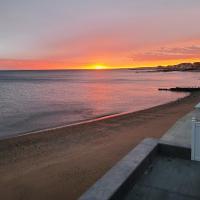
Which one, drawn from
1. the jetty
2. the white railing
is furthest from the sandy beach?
the white railing

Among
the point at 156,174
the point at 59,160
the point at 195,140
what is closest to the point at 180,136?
the point at 195,140

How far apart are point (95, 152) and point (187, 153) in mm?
3318

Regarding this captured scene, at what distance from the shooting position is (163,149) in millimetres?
4664

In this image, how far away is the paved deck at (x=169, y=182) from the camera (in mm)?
3271

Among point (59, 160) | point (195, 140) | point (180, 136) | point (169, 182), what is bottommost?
point (59, 160)

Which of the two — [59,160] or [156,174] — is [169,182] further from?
[59,160]

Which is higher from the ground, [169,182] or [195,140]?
[195,140]

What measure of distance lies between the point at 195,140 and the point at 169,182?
3.18 ft

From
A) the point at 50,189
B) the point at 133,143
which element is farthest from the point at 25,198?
the point at 133,143

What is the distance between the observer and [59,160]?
21.9 feet

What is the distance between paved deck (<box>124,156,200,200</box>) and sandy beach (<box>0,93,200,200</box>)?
165cm

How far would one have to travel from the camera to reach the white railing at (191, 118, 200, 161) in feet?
13.0

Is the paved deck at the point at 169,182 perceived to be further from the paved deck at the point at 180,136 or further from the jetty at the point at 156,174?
the paved deck at the point at 180,136

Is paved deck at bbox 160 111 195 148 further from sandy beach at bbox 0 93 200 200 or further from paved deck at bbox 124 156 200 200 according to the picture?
sandy beach at bbox 0 93 200 200
